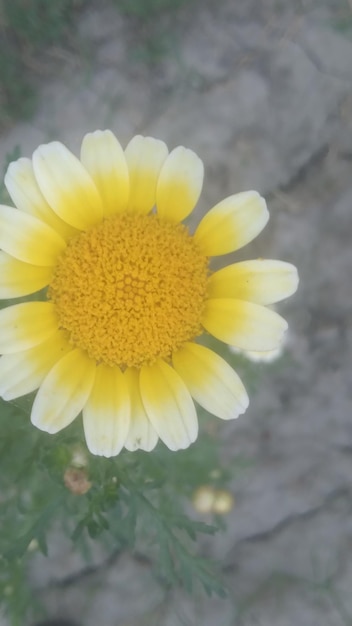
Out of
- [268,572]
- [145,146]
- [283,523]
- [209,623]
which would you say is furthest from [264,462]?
[145,146]

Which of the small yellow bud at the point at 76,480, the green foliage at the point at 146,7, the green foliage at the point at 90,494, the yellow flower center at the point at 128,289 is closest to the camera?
the yellow flower center at the point at 128,289

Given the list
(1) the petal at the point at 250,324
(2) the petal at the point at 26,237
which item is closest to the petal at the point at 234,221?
(1) the petal at the point at 250,324

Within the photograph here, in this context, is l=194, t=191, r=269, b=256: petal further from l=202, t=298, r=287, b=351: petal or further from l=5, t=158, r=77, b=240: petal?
l=5, t=158, r=77, b=240: petal

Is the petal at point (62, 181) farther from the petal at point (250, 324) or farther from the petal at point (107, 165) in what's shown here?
the petal at point (250, 324)

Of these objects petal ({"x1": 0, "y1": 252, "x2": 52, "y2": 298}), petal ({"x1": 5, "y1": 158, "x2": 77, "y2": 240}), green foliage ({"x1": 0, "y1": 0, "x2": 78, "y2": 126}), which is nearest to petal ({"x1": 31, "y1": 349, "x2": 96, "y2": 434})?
petal ({"x1": 0, "y1": 252, "x2": 52, "y2": 298})

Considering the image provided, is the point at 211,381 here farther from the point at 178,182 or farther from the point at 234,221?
the point at 178,182
